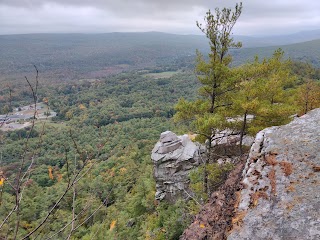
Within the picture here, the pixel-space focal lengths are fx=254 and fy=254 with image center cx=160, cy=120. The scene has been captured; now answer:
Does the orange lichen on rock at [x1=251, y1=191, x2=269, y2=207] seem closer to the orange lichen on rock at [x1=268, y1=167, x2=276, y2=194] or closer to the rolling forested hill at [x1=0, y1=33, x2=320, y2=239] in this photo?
the orange lichen on rock at [x1=268, y1=167, x2=276, y2=194]

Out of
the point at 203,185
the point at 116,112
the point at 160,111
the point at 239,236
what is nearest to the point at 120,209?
A: the point at 203,185

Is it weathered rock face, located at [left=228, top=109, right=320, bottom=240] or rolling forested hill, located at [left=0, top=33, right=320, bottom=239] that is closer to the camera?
rolling forested hill, located at [left=0, top=33, right=320, bottom=239]

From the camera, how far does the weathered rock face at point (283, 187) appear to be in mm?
2750

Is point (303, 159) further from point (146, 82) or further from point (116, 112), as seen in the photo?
point (146, 82)

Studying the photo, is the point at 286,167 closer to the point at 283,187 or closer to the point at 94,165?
the point at 283,187

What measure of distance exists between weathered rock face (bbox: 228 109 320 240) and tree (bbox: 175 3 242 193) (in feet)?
13.3

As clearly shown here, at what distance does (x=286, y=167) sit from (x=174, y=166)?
1228 cm

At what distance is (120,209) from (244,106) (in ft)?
48.6

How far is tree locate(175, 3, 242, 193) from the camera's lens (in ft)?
28.0

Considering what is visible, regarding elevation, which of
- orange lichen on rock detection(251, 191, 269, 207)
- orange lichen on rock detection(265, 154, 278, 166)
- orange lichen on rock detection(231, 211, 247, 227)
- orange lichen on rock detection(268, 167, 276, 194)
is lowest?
orange lichen on rock detection(231, 211, 247, 227)

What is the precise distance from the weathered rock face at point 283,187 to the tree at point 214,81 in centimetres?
404

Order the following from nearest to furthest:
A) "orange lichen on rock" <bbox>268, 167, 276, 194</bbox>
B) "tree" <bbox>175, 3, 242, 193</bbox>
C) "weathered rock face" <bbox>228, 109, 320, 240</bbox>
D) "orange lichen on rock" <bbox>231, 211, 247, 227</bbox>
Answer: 1. "weathered rock face" <bbox>228, 109, 320, 240</bbox>
2. "orange lichen on rock" <bbox>231, 211, 247, 227</bbox>
3. "orange lichen on rock" <bbox>268, 167, 276, 194</bbox>
4. "tree" <bbox>175, 3, 242, 193</bbox>

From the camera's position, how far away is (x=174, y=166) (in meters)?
15.5

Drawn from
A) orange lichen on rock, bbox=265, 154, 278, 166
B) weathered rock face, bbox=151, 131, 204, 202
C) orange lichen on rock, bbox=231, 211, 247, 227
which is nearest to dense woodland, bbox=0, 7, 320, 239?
weathered rock face, bbox=151, 131, 204, 202
